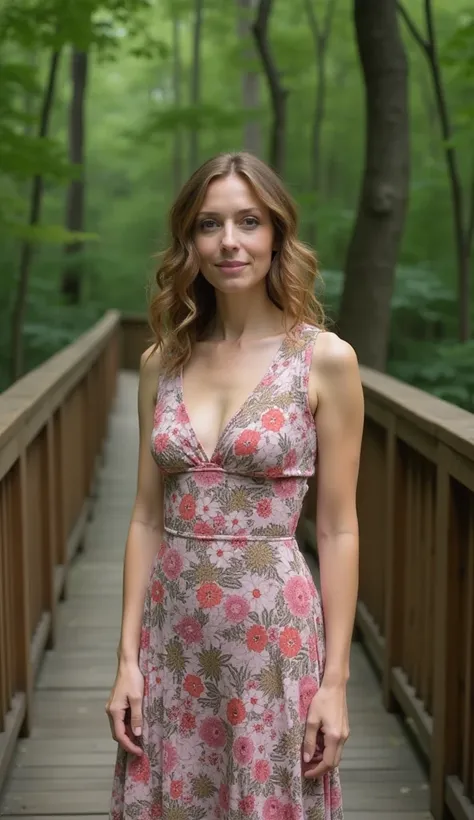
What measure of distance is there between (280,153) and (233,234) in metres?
10.2

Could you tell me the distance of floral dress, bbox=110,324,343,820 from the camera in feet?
6.45

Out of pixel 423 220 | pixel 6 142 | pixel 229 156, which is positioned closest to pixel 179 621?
pixel 229 156

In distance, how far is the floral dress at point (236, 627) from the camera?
77.4 inches

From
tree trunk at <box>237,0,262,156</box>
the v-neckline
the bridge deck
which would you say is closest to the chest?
the v-neckline

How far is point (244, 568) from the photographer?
198 cm

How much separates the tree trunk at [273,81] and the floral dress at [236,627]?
871 cm

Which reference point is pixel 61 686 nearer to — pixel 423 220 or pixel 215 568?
pixel 215 568

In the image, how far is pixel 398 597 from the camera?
157 inches

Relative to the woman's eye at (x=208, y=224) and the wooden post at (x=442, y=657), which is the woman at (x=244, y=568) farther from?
the wooden post at (x=442, y=657)

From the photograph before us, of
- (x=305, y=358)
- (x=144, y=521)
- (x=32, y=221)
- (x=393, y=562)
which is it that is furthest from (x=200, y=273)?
(x=32, y=221)

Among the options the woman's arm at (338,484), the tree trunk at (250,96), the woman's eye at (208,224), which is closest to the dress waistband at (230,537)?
the woman's arm at (338,484)

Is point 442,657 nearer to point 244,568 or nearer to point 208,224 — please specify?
point 244,568

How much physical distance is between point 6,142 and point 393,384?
8178mm

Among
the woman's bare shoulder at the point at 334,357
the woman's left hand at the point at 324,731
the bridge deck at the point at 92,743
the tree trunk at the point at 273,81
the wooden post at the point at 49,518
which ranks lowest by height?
the bridge deck at the point at 92,743
